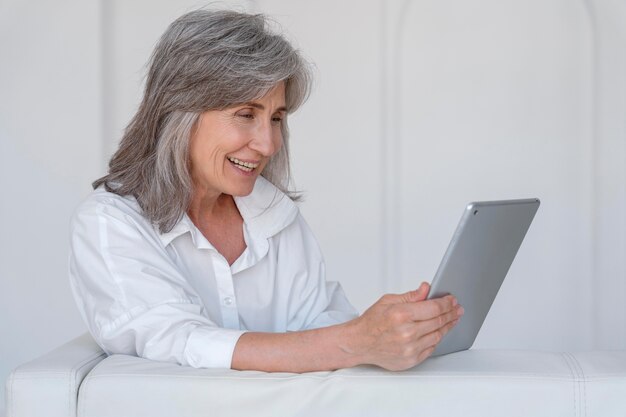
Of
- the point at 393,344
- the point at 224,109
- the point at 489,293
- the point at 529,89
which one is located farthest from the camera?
the point at 529,89

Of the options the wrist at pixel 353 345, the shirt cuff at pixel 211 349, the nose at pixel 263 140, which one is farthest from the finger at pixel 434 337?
the nose at pixel 263 140

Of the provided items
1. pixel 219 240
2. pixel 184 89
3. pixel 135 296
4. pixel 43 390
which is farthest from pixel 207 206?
pixel 43 390

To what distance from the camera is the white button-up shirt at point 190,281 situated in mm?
1991

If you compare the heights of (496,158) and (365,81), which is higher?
(365,81)

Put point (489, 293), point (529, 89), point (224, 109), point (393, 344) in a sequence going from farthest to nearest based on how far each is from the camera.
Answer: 1. point (529, 89)
2. point (224, 109)
3. point (489, 293)
4. point (393, 344)

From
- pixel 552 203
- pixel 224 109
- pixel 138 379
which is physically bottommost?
pixel 552 203

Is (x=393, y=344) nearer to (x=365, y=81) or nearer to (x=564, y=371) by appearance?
(x=564, y=371)

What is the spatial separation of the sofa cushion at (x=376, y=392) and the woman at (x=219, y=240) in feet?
0.19

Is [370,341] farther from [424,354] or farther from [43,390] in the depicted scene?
[43,390]

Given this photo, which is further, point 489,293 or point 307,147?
point 307,147

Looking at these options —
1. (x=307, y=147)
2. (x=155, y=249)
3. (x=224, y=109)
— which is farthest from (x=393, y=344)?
(x=307, y=147)

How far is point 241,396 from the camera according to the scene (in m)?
1.75

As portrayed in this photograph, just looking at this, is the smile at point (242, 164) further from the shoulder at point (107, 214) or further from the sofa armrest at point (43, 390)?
the sofa armrest at point (43, 390)

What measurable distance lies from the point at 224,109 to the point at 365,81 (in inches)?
104
